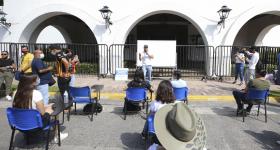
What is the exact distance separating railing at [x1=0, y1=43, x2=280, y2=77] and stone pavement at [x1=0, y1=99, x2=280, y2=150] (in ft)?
21.8

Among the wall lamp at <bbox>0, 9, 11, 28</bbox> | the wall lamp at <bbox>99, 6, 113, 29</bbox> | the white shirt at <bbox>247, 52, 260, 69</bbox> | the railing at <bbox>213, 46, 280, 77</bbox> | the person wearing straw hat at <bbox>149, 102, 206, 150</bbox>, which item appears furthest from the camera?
the wall lamp at <bbox>0, 9, 11, 28</bbox>

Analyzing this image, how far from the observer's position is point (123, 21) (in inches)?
665

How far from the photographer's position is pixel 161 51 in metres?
15.8

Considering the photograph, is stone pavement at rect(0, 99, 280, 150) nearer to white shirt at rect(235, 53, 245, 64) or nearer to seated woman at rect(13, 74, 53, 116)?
seated woman at rect(13, 74, 53, 116)

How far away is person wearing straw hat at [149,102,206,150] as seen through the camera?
2527 millimetres

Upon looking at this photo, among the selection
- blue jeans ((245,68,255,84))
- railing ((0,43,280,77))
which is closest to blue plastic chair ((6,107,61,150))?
blue jeans ((245,68,255,84))

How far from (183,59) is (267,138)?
33.3 feet

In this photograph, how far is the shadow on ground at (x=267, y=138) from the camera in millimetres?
6582

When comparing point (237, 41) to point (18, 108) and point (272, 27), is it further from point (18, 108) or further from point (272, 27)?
point (18, 108)

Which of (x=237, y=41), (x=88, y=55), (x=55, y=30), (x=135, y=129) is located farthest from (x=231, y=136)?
(x=55, y=30)

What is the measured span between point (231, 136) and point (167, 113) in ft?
15.8

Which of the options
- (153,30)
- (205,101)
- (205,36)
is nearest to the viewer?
(205,101)

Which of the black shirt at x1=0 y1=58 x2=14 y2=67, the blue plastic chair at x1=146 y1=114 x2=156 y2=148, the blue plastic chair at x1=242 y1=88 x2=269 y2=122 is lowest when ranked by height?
the blue plastic chair at x1=146 y1=114 x2=156 y2=148

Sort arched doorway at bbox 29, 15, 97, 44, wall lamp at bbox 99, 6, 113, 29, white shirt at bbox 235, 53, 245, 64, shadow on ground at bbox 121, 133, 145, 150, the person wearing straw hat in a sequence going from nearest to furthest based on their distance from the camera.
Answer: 1. the person wearing straw hat
2. shadow on ground at bbox 121, 133, 145, 150
3. white shirt at bbox 235, 53, 245, 64
4. wall lamp at bbox 99, 6, 113, 29
5. arched doorway at bbox 29, 15, 97, 44
